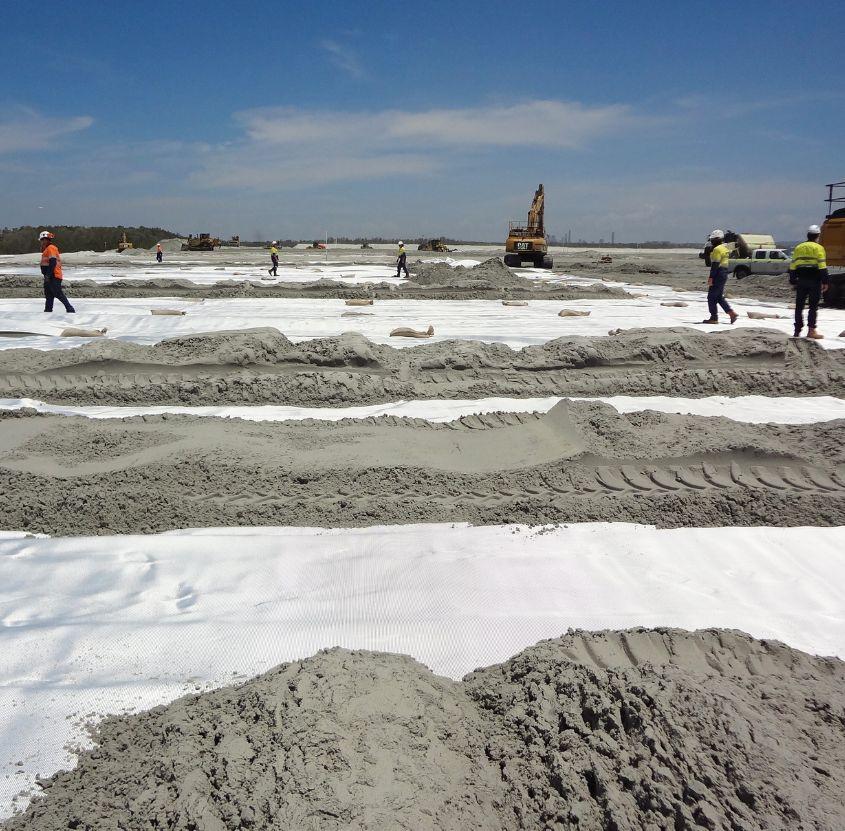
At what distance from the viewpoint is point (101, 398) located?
276 inches

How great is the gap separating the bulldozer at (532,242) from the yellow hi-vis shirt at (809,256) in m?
20.2

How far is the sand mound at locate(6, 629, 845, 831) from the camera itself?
1.80 m

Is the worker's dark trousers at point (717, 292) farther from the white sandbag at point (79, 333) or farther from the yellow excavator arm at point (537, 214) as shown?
the yellow excavator arm at point (537, 214)

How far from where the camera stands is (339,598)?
3262 millimetres

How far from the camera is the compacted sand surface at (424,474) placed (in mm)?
4121

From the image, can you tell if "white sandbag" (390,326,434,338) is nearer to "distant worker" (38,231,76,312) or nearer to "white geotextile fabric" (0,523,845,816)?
"distant worker" (38,231,76,312)

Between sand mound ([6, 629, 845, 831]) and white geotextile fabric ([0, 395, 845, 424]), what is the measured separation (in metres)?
4.13

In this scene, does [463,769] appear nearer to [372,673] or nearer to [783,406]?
[372,673]

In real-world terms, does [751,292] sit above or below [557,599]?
above

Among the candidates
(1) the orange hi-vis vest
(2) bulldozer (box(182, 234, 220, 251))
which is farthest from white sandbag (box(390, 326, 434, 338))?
(2) bulldozer (box(182, 234, 220, 251))

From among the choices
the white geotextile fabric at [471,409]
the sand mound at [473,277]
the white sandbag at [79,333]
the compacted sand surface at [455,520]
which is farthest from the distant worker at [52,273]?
the sand mound at [473,277]

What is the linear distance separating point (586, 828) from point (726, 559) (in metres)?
2.31

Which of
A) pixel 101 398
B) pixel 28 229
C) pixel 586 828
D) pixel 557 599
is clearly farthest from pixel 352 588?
pixel 28 229

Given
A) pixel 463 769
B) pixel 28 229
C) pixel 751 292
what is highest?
pixel 28 229
